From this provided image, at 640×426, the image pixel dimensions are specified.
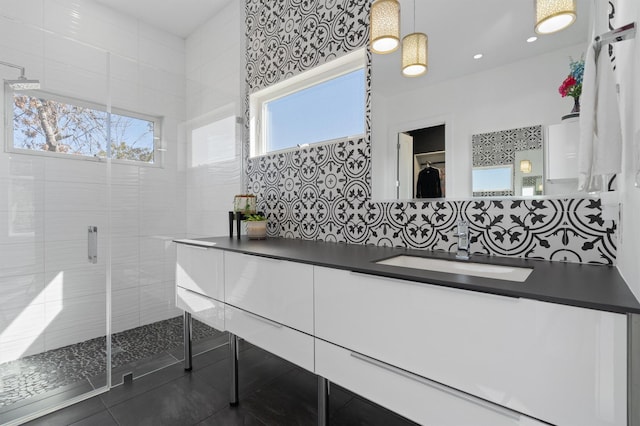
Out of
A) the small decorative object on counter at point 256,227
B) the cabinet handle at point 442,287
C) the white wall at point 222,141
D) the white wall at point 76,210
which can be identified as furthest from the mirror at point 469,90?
the white wall at point 76,210

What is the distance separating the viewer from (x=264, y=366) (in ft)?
6.94

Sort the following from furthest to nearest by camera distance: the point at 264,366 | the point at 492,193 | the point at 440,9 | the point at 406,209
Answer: the point at 264,366 < the point at 406,209 < the point at 440,9 < the point at 492,193

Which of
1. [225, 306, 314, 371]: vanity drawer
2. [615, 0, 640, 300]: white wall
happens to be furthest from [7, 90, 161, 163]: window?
[615, 0, 640, 300]: white wall

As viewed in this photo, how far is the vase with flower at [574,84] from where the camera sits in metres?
1.16

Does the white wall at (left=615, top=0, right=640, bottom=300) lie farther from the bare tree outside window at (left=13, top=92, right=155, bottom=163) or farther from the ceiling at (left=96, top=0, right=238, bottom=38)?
the ceiling at (left=96, top=0, right=238, bottom=38)

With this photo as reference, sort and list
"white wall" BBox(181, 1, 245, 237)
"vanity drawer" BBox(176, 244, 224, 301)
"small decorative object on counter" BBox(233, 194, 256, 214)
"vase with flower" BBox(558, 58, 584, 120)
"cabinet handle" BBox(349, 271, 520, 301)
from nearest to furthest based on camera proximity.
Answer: "cabinet handle" BBox(349, 271, 520, 301), "vase with flower" BBox(558, 58, 584, 120), "vanity drawer" BBox(176, 244, 224, 301), "small decorative object on counter" BBox(233, 194, 256, 214), "white wall" BBox(181, 1, 245, 237)

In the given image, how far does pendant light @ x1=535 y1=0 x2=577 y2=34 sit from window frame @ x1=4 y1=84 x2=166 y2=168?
8.06 ft

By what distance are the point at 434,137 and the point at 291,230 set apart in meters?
1.18

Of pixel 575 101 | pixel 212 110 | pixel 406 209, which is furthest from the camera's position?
pixel 212 110

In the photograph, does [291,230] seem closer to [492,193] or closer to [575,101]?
[492,193]

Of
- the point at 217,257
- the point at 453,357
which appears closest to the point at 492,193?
the point at 453,357

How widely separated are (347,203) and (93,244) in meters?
1.85

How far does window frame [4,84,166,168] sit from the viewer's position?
1.92 metres

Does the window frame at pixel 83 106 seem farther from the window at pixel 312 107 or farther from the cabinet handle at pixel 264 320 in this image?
the cabinet handle at pixel 264 320
